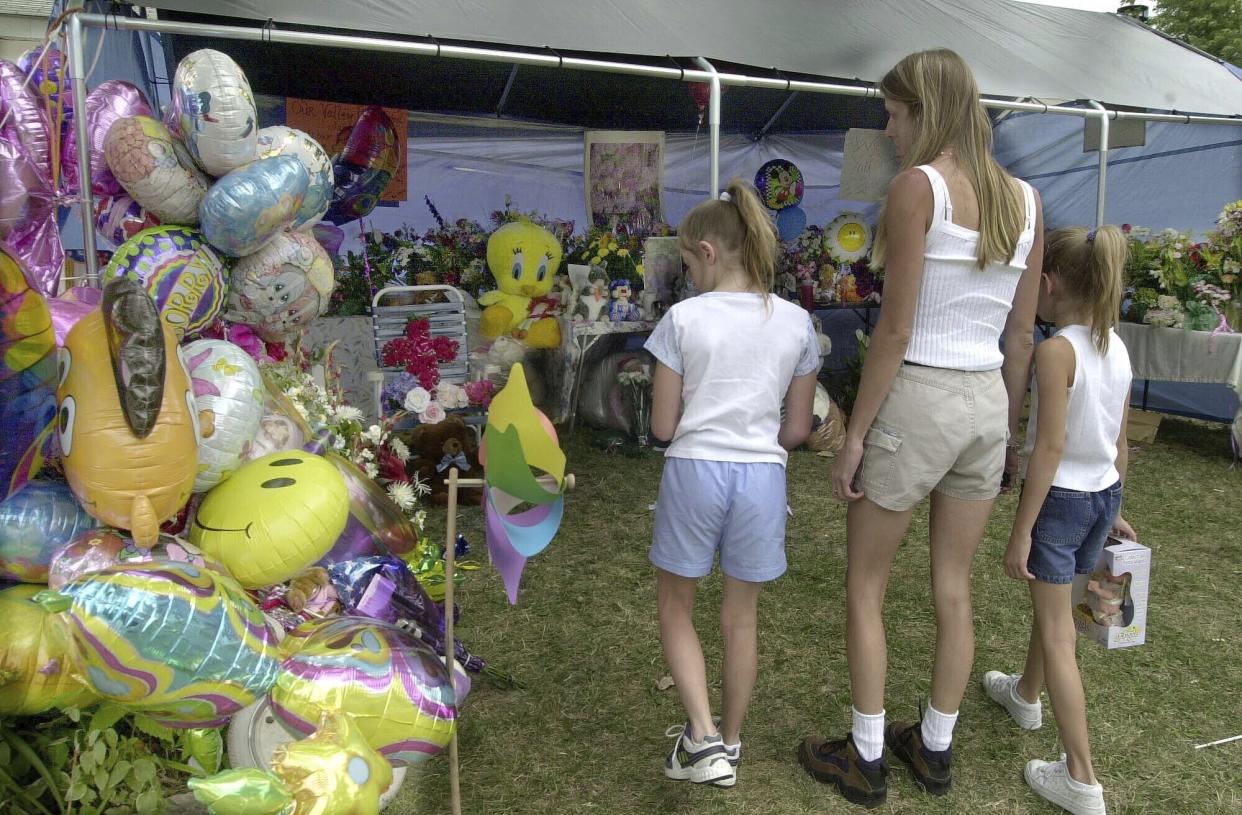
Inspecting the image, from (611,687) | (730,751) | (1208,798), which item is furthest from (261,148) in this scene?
(1208,798)

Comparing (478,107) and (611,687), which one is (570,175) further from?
(611,687)

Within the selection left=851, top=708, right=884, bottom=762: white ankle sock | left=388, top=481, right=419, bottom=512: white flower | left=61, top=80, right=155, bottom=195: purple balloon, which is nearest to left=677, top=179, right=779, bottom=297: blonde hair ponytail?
left=851, top=708, right=884, bottom=762: white ankle sock

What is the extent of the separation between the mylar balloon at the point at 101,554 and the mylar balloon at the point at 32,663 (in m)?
0.12

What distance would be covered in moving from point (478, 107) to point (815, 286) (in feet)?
8.94

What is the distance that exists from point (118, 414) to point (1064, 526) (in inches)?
78.7

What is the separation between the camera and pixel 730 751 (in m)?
1.97

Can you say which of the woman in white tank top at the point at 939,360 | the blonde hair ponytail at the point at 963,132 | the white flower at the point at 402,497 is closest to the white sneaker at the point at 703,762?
the woman in white tank top at the point at 939,360

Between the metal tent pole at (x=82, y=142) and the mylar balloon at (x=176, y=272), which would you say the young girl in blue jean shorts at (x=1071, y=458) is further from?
the metal tent pole at (x=82, y=142)

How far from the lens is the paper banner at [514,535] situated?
4.96 feet

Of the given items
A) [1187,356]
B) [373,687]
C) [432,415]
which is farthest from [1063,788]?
[1187,356]

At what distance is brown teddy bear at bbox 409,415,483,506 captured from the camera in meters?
3.95

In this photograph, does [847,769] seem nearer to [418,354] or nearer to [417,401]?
[417,401]

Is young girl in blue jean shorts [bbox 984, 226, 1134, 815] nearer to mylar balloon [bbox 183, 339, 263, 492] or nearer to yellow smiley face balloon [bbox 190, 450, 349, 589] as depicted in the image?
yellow smiley face balloon [bbox 190, 450, 349, 589]

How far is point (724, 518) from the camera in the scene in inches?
72.9
